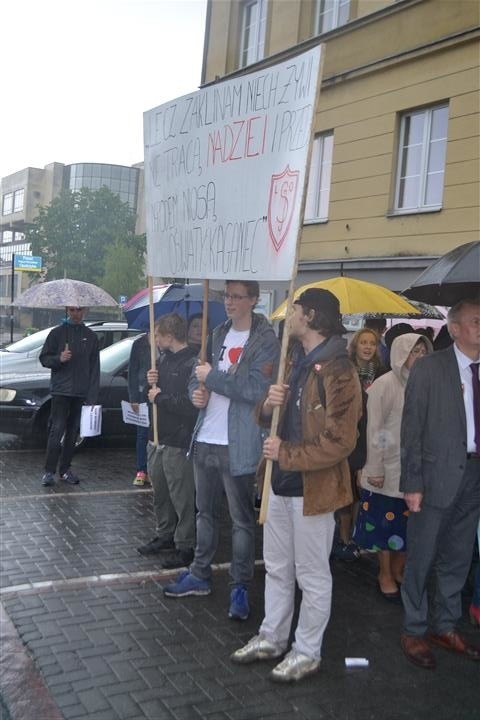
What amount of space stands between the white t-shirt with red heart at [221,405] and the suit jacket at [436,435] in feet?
3.66

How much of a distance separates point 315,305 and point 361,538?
2031 millimetres

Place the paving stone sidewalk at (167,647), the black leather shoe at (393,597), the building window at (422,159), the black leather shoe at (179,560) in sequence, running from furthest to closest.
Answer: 1. the building window at (422,159)
2. the black leather shoe at (179,560)
3. the black leather shoe at (393,597)
4. the paving stone sidewalk at (167,647)

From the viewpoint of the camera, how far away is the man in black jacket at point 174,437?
5164 mm

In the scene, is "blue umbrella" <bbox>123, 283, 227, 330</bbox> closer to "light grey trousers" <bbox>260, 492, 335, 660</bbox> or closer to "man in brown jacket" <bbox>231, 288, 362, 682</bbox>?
"man in brown jacket" <bbox>231, 288, 362, 682</bbox>

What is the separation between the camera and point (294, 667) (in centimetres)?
366

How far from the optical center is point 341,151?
13539mm

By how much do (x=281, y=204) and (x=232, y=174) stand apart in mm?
535

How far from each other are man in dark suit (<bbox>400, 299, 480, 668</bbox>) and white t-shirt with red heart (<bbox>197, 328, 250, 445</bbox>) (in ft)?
3.57

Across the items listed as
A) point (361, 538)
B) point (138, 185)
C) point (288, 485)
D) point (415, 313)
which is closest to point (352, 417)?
point (288, 485)

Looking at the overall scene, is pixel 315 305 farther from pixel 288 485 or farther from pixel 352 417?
pixel 288 485

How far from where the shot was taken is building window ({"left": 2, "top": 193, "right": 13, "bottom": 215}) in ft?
290

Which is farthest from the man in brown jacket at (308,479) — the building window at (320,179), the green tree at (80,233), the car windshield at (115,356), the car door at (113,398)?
the green tree at (80,233)

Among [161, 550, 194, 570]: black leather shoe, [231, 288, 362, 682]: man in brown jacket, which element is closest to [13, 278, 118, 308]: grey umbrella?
[161, 550, 194, 570]: black leather shoe

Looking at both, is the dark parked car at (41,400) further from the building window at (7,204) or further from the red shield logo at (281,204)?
the building window at (7,204)
